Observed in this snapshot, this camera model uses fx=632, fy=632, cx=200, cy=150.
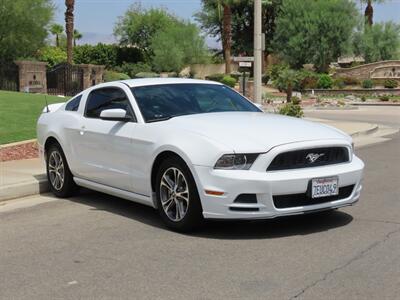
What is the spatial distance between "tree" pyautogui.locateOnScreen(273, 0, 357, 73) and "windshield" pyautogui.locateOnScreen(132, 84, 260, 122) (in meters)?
50.2

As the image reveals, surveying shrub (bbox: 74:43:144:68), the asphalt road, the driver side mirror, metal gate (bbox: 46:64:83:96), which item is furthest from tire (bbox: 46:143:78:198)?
shrub (bbox: 74:43:144:68)

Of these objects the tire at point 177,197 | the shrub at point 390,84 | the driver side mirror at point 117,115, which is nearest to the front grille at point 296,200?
the tire at point 177,197

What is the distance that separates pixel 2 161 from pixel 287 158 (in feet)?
22.1

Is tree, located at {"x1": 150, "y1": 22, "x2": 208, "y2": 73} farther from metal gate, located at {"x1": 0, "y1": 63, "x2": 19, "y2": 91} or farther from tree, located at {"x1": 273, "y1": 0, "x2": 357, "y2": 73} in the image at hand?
metal gate, located at {"x1": 0, "y1": 63, "x2": 19, "y2": 91}

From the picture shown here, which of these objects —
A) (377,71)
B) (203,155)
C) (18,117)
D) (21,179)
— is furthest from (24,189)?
(377,71)

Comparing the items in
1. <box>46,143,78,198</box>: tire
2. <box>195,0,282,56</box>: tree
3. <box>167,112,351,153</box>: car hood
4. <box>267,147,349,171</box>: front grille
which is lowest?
<box>46,143,78,198</box>: tire

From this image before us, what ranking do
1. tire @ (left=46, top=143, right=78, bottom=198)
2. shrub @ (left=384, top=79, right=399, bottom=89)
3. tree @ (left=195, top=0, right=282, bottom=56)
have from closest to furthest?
tire @ (left=46, top=143, right=78, bottom=198), shrub @ (left=384, top=79, right=399, bottom=89), tree @ (left=195, top=0, right=282, bottom=56)

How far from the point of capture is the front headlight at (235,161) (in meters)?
5.98

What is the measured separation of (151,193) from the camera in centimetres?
680

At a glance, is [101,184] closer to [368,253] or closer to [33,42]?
[368,253]

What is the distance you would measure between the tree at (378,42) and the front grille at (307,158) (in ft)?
190

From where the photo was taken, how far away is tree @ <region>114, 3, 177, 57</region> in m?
69.1

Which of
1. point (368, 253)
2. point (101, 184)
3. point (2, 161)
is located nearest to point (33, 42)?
point (2, 161)

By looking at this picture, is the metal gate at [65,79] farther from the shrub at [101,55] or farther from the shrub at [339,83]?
the shrub at [101,55]
